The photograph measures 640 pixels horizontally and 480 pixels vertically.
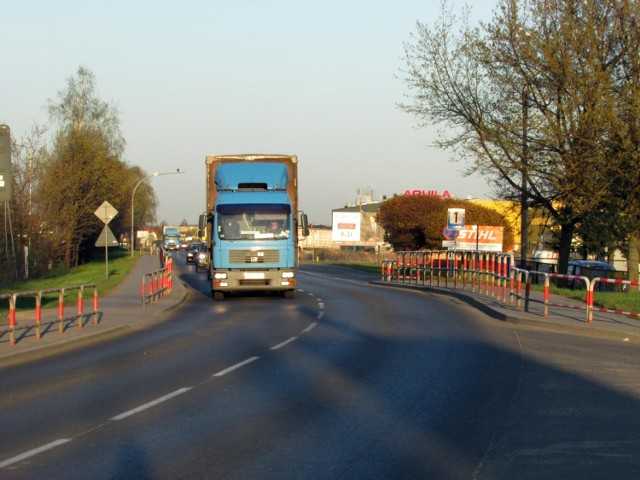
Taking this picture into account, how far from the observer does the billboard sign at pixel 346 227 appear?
87.6m

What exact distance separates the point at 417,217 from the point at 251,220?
147ft

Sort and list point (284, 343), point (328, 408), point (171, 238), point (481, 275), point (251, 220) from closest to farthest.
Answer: point (328, 408), point (284, 343), point (251, 220), point (481, 275), point (171, 238)

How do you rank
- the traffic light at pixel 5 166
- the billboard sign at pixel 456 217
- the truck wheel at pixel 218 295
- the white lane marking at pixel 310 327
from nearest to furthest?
the traffic light at pixel 5 166 → the white lane marking at pixel 310 327 → the truck wheel at pixel 218 295 → the billboard sign at pixel 456 217

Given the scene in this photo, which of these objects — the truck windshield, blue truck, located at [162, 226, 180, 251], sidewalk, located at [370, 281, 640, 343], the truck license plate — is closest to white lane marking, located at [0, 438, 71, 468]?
sidewalk, located at [370, 281, 640, 343]

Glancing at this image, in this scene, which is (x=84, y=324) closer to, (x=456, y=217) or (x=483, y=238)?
(x=456, y=217)

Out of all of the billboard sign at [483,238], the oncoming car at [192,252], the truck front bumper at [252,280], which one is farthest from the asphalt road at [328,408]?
the oncoming car at [192,252]

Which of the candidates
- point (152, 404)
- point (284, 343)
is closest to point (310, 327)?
point (284, 343)

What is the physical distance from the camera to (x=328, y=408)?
922 cm

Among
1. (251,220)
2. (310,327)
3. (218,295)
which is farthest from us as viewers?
(218,295)

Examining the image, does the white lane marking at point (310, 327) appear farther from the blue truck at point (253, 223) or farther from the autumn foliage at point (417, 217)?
the autumn foliage at point (417, 217)

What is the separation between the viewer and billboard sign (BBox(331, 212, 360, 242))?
87.6 m

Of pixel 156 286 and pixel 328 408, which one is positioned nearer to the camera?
pixel 328 408

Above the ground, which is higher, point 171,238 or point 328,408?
point 171,238

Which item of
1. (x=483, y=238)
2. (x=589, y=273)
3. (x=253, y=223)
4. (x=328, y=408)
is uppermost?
(x=253, y=223)
